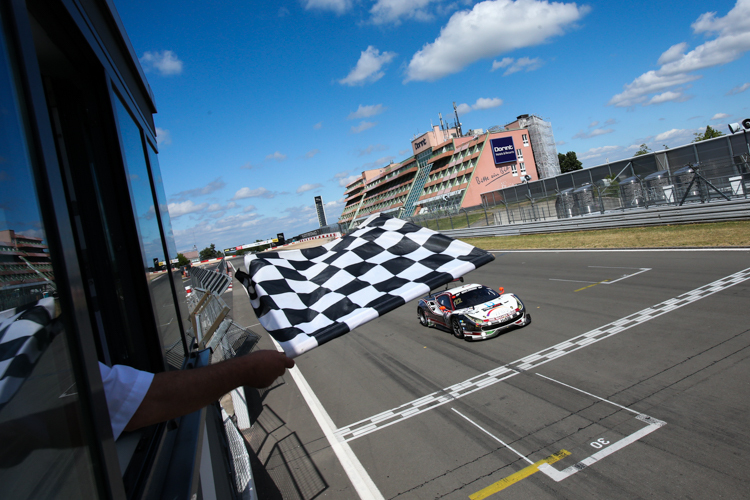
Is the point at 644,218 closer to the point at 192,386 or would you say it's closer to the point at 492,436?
the point at 492,436

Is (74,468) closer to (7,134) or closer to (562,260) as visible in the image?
(7,134)

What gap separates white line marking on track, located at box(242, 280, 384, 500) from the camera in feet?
18.1

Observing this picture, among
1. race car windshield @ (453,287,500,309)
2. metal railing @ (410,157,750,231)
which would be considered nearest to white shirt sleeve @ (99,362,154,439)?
race car windshield @ (453,287,500,309)

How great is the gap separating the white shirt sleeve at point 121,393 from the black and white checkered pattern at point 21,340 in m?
0.38

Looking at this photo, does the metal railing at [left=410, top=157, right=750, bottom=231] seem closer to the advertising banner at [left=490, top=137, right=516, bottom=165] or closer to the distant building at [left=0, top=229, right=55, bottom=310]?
the distant building at [left=0, top=229, right=55, bottom=310]

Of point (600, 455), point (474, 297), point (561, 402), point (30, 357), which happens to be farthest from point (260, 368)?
point (474, 297)

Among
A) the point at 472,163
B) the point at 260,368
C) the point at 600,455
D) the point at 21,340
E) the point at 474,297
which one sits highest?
the point at 472,163

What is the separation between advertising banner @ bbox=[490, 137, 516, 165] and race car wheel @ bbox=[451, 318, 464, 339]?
2265 inches

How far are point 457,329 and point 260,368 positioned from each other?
379 inches

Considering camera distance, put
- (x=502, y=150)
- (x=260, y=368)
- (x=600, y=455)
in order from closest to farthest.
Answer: (x=260, y=368)
(x=600, y=455)
(x=502, y=150)

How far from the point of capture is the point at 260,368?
1.61m

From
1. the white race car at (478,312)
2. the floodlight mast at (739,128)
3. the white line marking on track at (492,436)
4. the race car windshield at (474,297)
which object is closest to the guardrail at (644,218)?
the floodlight mast at (739,128)

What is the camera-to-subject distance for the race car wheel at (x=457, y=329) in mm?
10709

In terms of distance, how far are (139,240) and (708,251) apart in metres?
17.3
